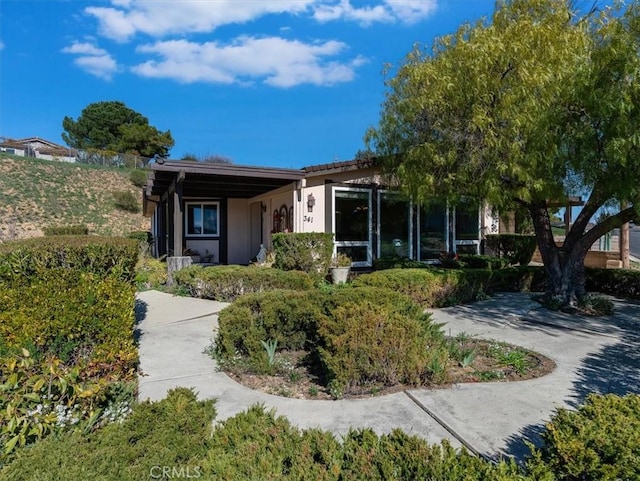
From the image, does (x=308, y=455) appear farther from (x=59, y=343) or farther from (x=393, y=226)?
(x=393, y=226)

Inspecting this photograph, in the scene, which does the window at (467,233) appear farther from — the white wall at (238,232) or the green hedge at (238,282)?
the white wall at (238,232)

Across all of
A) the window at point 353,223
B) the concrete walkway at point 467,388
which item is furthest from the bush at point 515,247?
the concrete walkway at point 467,388

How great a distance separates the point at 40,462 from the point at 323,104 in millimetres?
19261

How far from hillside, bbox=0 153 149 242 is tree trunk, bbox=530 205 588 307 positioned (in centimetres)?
2790

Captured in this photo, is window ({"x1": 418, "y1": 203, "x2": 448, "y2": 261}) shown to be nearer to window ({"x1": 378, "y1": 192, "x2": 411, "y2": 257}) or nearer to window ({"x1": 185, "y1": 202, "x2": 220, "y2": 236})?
window ({"x1": 378, "y1": 192, "x2": 411, "y2": 257})

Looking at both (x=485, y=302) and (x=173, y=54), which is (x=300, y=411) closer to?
(x=485, y=302)

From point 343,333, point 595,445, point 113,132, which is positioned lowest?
point 595,445

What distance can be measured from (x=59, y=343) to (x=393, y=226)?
992 cm

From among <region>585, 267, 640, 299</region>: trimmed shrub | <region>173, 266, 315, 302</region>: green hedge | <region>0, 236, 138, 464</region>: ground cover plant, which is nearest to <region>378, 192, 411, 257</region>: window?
<region>173, 266, 315, 302</region>: green hedge

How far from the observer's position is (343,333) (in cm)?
400

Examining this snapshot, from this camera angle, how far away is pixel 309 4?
8.41 m

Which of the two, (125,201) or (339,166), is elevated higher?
(125,201)

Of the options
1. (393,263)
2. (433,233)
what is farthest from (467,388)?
(433,233)

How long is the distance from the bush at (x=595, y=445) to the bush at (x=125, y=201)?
1376 inches
